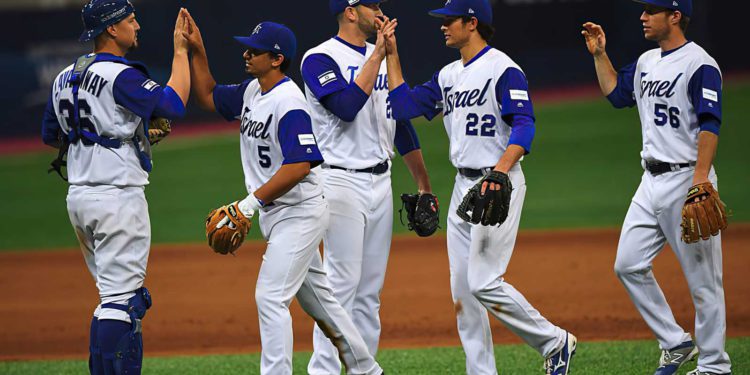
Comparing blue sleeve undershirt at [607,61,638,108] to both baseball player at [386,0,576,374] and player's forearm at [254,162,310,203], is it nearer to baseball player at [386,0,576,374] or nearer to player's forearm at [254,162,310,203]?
baseball player at [386,0,576,374]

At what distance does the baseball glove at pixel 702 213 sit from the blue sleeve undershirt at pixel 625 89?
0.89m

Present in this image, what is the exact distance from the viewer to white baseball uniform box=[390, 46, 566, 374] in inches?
205

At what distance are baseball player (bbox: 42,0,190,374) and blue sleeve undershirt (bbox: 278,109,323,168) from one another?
0.56 metres

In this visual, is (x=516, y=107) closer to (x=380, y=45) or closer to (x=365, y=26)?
(x=380, y=45)

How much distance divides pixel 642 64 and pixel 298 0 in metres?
11.7

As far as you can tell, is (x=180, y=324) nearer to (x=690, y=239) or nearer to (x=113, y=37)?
(x=113, y=37)

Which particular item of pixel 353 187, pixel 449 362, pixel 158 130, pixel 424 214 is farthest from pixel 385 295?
pixel 158 130

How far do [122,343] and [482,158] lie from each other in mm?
2043

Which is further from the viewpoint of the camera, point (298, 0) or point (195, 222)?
point (298, 0)

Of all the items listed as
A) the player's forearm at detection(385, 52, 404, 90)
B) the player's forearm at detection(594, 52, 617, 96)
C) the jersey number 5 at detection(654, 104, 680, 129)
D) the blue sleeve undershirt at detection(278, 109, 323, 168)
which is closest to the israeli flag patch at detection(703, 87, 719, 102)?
the jersey number 5 at detection(654, 104, 680, 129)

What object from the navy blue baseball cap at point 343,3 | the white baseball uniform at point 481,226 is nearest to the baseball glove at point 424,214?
the white baseball uniform at point 481,226

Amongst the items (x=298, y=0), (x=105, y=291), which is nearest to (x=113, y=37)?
(x=105, y=291)

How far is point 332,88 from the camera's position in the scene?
216 inches

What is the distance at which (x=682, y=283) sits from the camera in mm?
9055
